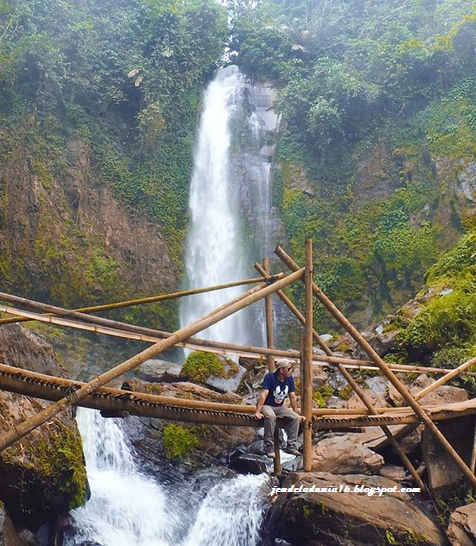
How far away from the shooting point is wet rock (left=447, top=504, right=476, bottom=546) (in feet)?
17.8

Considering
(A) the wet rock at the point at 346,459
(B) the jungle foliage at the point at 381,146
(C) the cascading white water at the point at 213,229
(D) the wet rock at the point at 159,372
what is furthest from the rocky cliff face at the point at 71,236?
(A) the wet rock at the point at 346,459

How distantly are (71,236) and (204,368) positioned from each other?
26.7 feet

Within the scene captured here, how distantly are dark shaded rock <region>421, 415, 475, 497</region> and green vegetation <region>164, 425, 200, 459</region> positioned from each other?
4.17 meters

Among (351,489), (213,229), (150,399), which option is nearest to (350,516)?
(351,489)

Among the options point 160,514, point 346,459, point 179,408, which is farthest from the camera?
point 160,514

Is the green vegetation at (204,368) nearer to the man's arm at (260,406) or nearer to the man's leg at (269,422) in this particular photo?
the man's leg at (269,422)

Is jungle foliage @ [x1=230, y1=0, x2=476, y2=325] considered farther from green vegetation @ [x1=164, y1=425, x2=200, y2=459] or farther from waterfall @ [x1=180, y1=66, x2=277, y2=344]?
green vegetation @ [x1=164, y1=425, x2=200, y2=459]

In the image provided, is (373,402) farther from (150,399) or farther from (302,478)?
(150,399)

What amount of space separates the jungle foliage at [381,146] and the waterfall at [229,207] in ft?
3.70

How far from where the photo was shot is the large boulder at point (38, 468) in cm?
613

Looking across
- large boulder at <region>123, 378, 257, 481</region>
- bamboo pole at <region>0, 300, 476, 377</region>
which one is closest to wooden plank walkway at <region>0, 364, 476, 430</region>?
bamboo pole at <region>0, 300, 476, 377</region>

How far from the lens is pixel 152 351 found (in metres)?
4.05

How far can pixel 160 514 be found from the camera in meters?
7.62

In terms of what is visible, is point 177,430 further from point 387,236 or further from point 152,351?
point 387,236
